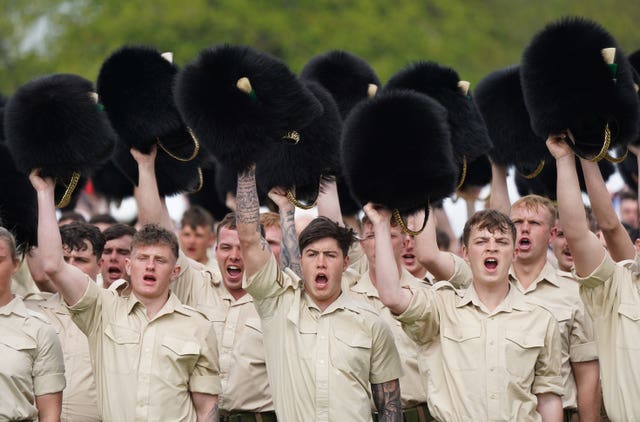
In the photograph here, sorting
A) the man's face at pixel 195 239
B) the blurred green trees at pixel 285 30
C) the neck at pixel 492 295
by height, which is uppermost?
the blurred green trees at pixel 285 30

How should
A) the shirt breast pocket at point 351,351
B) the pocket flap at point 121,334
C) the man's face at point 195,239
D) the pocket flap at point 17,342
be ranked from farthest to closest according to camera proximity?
the man's face at point 195,239 → the pocket flap at point 121,334 → the shirt breast pocket at point 351,351 → the pocket flap at point 17,342

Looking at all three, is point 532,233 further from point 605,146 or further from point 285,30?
point 285,30

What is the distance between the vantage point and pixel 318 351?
8.12 metres

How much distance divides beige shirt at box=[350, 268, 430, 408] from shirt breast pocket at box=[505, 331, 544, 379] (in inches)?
38.6

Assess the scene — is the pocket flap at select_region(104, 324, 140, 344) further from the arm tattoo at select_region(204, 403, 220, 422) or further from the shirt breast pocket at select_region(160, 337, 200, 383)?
the arm tattoo at select_region(204, 403, 220, 422)

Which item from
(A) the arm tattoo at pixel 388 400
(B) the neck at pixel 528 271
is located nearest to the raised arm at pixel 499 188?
(B) the neck at pixel 528 271

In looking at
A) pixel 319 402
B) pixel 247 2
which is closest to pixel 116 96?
pixel 319 402

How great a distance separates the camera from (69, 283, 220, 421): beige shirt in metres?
8.11

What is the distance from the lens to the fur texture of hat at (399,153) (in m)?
8.07

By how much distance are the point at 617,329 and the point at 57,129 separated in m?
3.74

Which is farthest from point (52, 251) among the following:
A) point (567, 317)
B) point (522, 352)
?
point (567, 317)

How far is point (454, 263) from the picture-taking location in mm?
9406

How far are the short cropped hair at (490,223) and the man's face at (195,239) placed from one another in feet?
13.4

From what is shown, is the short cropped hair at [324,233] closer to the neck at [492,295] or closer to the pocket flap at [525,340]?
the neck at [492,295]
